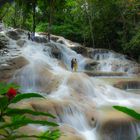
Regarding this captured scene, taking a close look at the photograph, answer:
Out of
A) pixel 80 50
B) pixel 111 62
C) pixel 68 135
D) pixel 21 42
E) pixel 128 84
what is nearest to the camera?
pixel 68 135

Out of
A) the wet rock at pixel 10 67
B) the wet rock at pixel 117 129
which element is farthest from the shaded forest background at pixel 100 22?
the wet rock at pixel 117 129

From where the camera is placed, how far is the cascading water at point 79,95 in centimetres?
1155

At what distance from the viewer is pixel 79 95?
14656 mm

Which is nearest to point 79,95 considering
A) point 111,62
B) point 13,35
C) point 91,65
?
point 91,65

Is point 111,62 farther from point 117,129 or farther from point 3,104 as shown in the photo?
point 3,104

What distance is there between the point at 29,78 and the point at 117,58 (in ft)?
46.5

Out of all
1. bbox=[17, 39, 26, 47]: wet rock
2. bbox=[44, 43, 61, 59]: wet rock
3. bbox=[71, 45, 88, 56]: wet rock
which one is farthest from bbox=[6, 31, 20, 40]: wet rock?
bbox=[71, 45, 88, 56]: wet rock

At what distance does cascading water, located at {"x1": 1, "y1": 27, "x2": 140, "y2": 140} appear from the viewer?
11.6 metres

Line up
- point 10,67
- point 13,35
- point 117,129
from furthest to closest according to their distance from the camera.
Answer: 1. point 13,35
2. point 10,67
3. point 117,129

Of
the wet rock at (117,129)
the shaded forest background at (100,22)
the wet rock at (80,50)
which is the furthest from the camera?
the wet rock at (80,50)

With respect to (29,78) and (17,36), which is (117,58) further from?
(29,78)

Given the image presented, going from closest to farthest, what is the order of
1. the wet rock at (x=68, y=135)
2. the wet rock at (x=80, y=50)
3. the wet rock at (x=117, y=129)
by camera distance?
the wet rock at (x=68, y=135) < the wet rock at (x=117, y=129) < the wet rock at (x=80, y=50)

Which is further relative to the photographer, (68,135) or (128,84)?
(128,84)

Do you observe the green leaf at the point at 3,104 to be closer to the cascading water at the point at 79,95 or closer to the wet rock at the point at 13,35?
the cascading water at the point at 79,95
